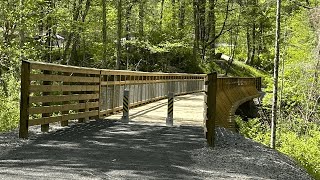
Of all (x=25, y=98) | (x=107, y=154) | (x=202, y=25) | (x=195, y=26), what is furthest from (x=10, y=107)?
(x=202, y=25)

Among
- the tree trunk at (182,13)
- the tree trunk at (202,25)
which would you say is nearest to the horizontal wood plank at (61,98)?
the tree trunk at (182,13)

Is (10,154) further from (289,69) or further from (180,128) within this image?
(289,69)

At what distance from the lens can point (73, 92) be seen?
41.4 feet

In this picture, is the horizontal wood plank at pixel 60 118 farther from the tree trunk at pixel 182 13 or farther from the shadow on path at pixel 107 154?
the tree trunk at pixel 182 13

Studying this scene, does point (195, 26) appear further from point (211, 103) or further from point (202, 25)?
point (211, 103)

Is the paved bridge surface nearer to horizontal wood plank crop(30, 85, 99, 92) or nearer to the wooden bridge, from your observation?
the wooden bridge

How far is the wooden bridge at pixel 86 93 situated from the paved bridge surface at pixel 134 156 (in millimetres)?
448

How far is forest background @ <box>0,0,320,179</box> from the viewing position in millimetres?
18672

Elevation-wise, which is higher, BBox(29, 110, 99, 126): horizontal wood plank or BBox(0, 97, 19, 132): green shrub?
BBox(29, 110, 99, 126): horizontal wood plank

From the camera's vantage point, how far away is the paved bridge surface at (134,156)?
6.50 metres

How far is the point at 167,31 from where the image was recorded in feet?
121

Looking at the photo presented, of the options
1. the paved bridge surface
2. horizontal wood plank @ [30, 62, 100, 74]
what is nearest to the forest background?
horizontal wood plank @ [30, 62, 100, 74]

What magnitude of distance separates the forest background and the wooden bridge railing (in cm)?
241

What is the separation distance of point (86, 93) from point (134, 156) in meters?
5.32
